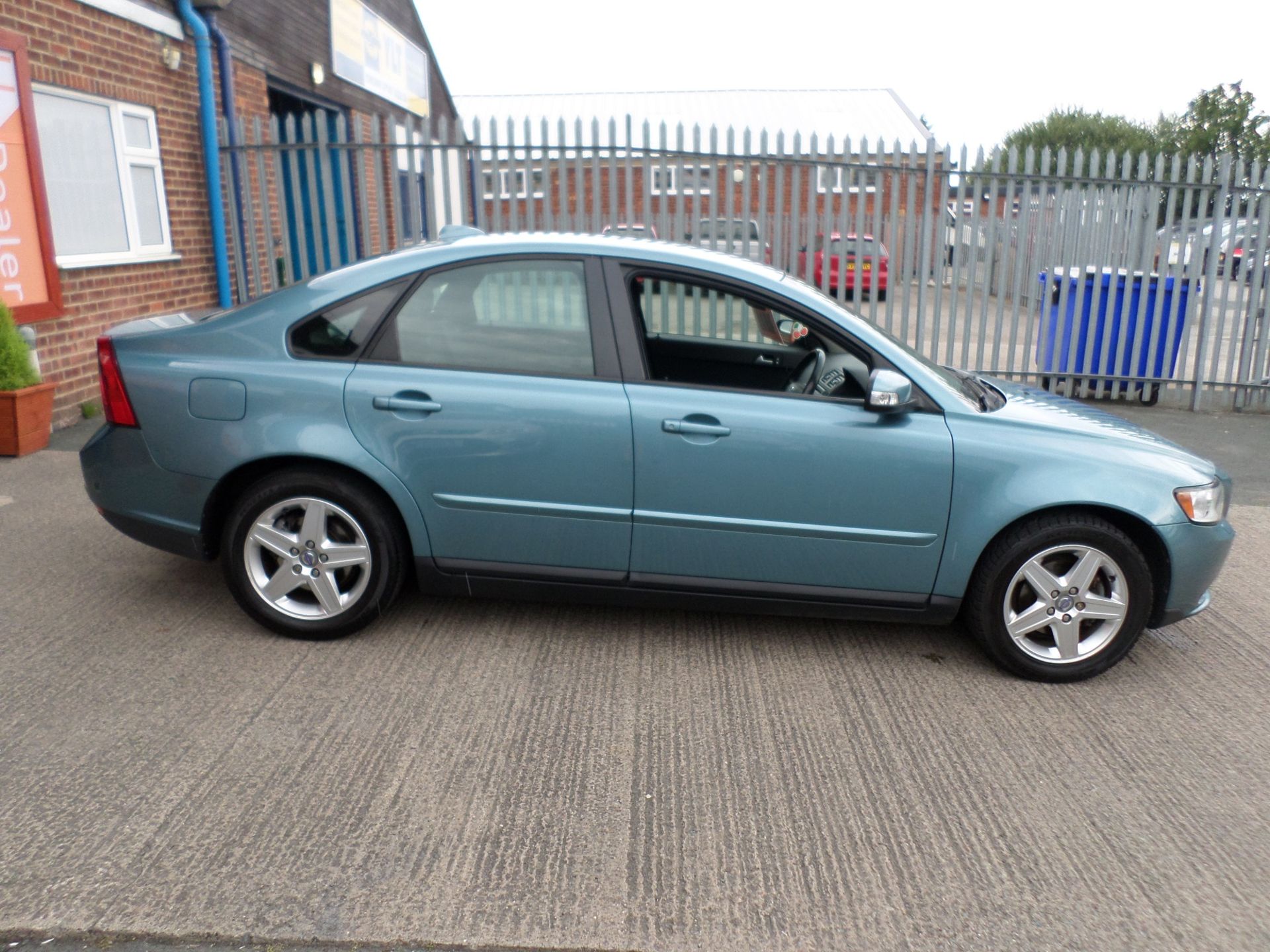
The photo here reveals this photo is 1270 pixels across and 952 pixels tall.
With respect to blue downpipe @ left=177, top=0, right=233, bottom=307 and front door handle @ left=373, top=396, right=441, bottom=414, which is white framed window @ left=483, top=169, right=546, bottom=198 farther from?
front door handle @ left=373, top=396, right=441, bottom=414

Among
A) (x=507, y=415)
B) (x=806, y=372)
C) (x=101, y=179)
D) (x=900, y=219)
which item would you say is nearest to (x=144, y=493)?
(x=507, y=415)

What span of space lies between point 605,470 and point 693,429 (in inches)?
14.4

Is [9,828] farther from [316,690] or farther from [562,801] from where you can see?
[562,801]

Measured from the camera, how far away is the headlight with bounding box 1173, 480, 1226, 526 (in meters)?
3.79

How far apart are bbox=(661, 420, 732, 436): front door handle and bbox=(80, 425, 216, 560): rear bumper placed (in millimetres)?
1792

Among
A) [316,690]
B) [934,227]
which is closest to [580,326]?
[316,690]

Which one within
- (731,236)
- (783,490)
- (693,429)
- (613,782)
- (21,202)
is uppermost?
(21,202)

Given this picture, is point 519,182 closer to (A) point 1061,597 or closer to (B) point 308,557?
(B) point 308,557

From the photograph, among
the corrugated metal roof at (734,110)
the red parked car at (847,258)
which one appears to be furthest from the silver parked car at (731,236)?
the corrugated metal roof at (734,110)

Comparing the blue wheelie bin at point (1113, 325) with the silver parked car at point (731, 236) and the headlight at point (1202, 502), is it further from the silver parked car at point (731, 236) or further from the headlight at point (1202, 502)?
the headlight at point (1202, 502)

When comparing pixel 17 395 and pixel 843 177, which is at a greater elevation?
pixel 843 177

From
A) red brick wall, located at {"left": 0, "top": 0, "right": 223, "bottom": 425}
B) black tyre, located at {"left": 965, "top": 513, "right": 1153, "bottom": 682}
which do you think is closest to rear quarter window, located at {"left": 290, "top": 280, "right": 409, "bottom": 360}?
black tyre, located at {"left": 965, "top": 513, "right": 1153, "bottom": 682}

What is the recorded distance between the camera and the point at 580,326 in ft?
12.8

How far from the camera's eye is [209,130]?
953 cm
